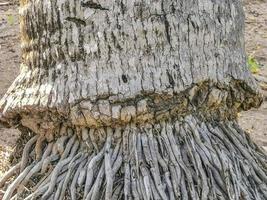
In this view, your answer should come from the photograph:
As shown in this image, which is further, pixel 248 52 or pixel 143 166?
pixel 248 52

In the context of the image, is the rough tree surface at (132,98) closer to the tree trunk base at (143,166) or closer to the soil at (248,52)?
the tree trunk base at (143,166)

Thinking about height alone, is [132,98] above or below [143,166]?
above

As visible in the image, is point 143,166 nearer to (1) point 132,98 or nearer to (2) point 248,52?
(1) point 132,98

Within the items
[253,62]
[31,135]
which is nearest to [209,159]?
[31,135]

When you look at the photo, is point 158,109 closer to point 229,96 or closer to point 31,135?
point 229,96

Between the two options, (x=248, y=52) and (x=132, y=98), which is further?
(x=248, y=52)

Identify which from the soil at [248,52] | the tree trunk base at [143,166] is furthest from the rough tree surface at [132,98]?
the soil at [248,52]

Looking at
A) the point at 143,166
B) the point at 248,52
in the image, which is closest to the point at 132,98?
the point at 143,166
